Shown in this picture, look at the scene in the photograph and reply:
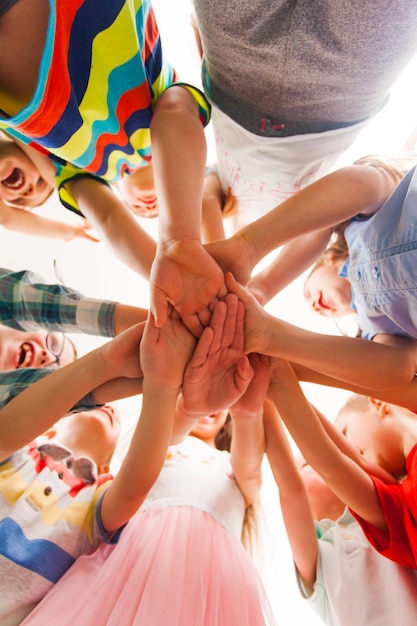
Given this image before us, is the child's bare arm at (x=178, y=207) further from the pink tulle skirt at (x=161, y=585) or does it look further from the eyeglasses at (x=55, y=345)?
the eyeglasses at (x=55, y=345)

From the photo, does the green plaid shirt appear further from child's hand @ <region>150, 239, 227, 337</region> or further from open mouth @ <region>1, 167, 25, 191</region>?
open mouth @ <region>1, 167, 25, 191</region>

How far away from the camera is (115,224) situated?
65cm

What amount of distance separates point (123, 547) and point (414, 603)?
0.48 metres

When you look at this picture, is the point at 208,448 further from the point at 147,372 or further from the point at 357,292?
the point at 357,292

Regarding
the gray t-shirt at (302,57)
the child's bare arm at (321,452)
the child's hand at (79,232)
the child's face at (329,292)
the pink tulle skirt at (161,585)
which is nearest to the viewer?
→ the gray t-shirt at (302,57)

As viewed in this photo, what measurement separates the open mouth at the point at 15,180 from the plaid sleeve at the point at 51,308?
29cm

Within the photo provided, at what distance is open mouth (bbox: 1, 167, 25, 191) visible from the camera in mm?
853

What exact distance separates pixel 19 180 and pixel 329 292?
82cm

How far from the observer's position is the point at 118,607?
1.70 ft

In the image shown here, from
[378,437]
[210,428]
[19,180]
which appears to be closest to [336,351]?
[378,437]

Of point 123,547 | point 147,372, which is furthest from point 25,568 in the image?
point 147,372

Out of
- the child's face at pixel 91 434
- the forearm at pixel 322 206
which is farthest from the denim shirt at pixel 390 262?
the child's face at pixel 91 434

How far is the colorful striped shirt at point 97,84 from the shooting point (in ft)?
1.41

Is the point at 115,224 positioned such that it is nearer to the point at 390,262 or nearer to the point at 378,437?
the point at 390,262
